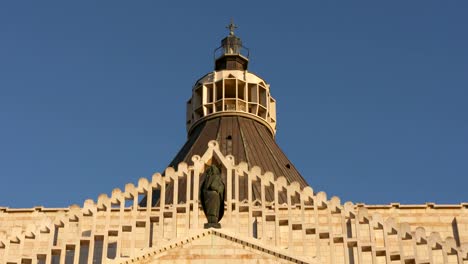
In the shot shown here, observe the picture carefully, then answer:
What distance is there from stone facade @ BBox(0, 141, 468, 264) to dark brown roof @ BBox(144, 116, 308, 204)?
1329 centimetres

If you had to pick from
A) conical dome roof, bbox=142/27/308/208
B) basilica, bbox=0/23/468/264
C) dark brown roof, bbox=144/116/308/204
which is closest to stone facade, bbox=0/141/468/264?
basilica, bbox=0/23/468/264

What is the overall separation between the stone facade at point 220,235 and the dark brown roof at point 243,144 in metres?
13.3

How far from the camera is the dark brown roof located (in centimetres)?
4797

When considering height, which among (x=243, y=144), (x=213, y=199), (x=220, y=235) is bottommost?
(x=220, y=235)

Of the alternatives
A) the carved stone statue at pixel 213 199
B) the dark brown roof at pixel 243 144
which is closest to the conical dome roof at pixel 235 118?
the dark brown roof at pixel 243 144

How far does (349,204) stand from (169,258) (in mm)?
4968

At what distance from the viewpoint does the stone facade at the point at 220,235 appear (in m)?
31.2

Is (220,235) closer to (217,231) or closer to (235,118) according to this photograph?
(217,231)

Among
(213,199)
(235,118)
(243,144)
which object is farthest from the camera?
(235,118)

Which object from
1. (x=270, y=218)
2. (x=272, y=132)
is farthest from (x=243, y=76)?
(x=270, y=218)

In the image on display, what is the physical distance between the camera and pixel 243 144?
49312mm

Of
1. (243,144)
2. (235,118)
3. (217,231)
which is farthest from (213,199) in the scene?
(235,118)

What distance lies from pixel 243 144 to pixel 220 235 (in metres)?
18.1

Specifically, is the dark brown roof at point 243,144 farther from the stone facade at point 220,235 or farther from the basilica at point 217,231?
the stone facade at point 220,235
